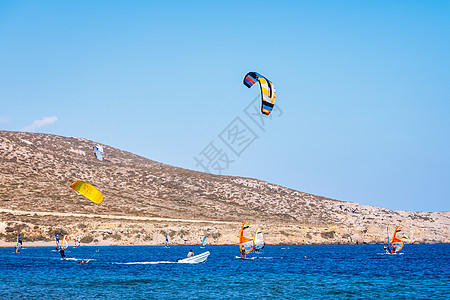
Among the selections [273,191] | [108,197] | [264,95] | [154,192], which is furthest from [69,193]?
[264,95]


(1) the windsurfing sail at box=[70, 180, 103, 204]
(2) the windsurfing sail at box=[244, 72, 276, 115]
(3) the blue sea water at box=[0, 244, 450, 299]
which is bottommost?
(3) the blue sea water at box=[0, 244, 450, 299]

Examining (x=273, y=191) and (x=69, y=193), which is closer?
(x=69, y=193)

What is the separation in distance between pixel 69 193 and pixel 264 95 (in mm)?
83489

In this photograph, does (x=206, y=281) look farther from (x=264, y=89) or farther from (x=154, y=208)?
(x=154, y=208)

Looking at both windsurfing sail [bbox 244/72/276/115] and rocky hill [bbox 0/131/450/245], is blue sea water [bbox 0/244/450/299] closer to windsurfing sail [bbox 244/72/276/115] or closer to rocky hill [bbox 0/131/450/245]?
windsurfing sail [bbox 244/72/276/115]

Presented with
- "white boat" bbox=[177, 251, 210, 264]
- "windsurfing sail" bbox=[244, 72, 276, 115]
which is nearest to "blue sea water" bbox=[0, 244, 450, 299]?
"white boat" bbox=[177, 251, 210, 264]

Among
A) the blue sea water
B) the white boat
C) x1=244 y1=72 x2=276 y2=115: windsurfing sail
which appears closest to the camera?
the blue sea water

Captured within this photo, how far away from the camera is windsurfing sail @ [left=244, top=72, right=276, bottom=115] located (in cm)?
4400

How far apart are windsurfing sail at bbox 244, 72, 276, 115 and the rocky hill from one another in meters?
58.1

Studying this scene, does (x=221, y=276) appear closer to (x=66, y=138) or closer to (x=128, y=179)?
(x=128, y=179)

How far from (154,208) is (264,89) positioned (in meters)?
80.3

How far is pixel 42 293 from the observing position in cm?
3612

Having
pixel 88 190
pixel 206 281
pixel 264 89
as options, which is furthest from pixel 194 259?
pixel 264 89

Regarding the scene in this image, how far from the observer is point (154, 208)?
120250 millimetres
